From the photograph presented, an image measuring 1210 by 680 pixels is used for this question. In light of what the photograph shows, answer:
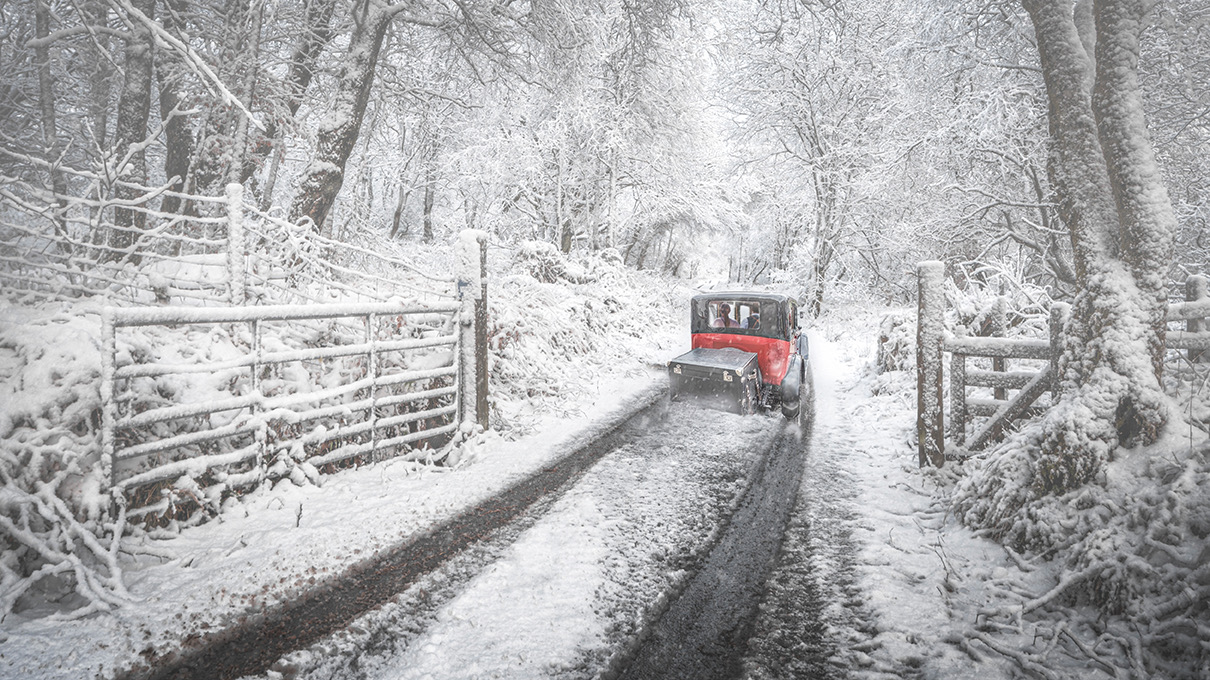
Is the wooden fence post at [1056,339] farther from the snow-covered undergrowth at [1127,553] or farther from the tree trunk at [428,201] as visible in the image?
the tree trunk at [428,201]

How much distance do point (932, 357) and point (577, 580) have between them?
401 centimetres

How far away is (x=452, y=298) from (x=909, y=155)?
912 centimetres

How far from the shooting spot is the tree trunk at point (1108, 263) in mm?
3225

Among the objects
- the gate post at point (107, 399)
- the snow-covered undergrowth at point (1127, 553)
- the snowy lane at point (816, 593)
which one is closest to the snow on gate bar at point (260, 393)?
the gate post at point (107, 399)

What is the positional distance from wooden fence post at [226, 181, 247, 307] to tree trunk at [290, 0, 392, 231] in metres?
2.69

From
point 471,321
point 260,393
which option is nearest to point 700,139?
point 471,321

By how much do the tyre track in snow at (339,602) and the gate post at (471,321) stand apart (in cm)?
144

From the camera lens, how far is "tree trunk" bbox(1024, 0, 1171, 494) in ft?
10.6

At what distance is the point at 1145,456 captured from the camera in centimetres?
305

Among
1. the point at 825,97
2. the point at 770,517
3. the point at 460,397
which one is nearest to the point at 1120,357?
the point at 770,517

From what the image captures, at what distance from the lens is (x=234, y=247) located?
4555mm

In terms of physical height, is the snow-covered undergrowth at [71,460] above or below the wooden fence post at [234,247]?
below

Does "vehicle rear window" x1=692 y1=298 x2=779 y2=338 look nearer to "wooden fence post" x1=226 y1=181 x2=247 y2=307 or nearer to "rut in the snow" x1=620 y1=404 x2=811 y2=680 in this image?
"rut in the snow" x1=620 y1=404 x2=811 y2=680

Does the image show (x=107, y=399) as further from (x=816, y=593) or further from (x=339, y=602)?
(x=816, y=593)
